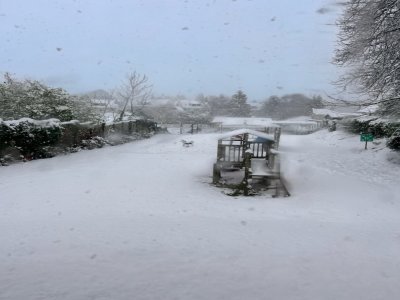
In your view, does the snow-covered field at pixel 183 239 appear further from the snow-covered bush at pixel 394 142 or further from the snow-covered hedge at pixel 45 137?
the snow-covered bush at pixel 394 142

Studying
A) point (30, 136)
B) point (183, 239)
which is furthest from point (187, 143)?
point (183, 239)

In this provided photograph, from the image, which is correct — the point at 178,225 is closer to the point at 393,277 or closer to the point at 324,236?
the point at 324,236

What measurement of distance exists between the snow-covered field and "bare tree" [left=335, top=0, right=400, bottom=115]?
321 cm

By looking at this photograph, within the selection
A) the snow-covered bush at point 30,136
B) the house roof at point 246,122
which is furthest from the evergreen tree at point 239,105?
the snow-covered bush at point 30,136

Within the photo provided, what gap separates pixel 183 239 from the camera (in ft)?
16.3

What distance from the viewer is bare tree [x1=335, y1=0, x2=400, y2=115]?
28.9 feet

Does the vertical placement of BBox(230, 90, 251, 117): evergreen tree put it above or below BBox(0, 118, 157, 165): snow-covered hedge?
above

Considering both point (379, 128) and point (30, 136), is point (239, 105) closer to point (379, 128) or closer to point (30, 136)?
point (379, 128)

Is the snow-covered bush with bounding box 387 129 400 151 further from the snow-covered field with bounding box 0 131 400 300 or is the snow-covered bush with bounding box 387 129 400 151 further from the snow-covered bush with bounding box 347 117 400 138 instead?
the snow-covered field with bounding box 0 131 400 300

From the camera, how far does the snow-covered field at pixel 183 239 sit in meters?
3.69

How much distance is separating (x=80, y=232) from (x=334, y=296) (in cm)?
329

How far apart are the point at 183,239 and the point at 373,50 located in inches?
319

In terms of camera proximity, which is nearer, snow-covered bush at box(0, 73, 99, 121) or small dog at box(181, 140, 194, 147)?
snow-covered bush at box(0, 73, 99, 121)

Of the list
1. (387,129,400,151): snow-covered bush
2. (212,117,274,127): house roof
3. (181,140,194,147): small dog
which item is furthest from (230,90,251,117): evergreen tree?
(387,129,400,151): snow-covered bush
